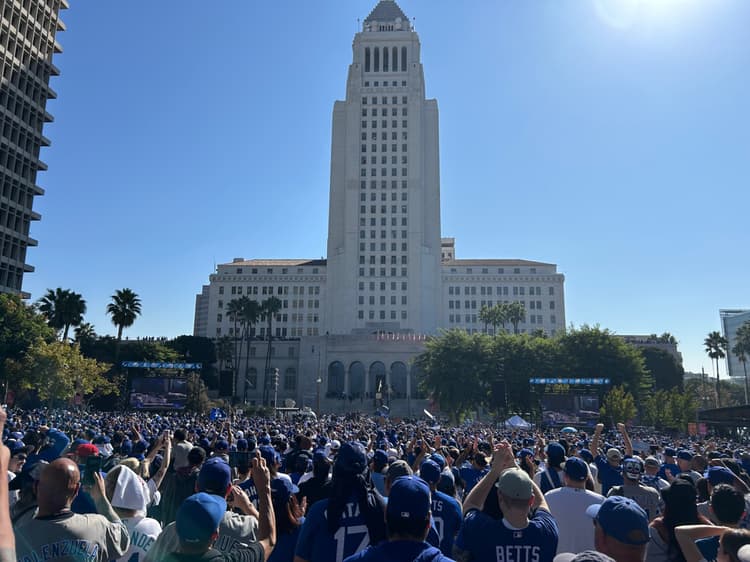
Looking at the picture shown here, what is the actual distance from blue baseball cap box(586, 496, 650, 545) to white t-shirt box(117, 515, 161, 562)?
Answer: 11.8 ft

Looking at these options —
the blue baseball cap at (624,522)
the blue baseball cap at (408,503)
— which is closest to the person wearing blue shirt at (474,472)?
the blue baseball cap at (624,522)

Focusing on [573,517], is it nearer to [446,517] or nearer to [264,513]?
[446,517]

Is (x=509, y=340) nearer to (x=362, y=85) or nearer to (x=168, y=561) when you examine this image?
(x=168, y=561)

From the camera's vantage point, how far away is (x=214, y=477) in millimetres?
4367

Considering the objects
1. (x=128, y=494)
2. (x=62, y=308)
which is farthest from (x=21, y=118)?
(x=128, y=494)

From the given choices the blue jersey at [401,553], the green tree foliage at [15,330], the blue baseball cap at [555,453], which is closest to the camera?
the blue jersey at [401,553]

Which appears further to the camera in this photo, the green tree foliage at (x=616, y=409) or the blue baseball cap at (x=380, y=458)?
the green tree foliage at (x=616, y=409)

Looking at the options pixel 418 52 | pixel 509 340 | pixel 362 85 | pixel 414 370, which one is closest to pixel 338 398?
pixel 414 370

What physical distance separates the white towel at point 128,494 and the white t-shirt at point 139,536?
0.12 meters

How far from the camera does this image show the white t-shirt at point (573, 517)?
5.33m

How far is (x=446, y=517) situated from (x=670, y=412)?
177 feet

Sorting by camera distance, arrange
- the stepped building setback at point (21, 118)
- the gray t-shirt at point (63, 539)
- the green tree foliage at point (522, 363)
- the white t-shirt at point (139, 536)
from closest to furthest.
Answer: the gray t-shirt at point (63, 539)
the white t-shirt at point (139, 536)
the green tree foliage at point (522, 363)
the stepped building setback at point (21, 118)

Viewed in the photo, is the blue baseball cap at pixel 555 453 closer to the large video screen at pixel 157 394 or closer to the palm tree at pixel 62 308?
the large video screen at pixel 157 394

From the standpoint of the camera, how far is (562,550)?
17.6ft
